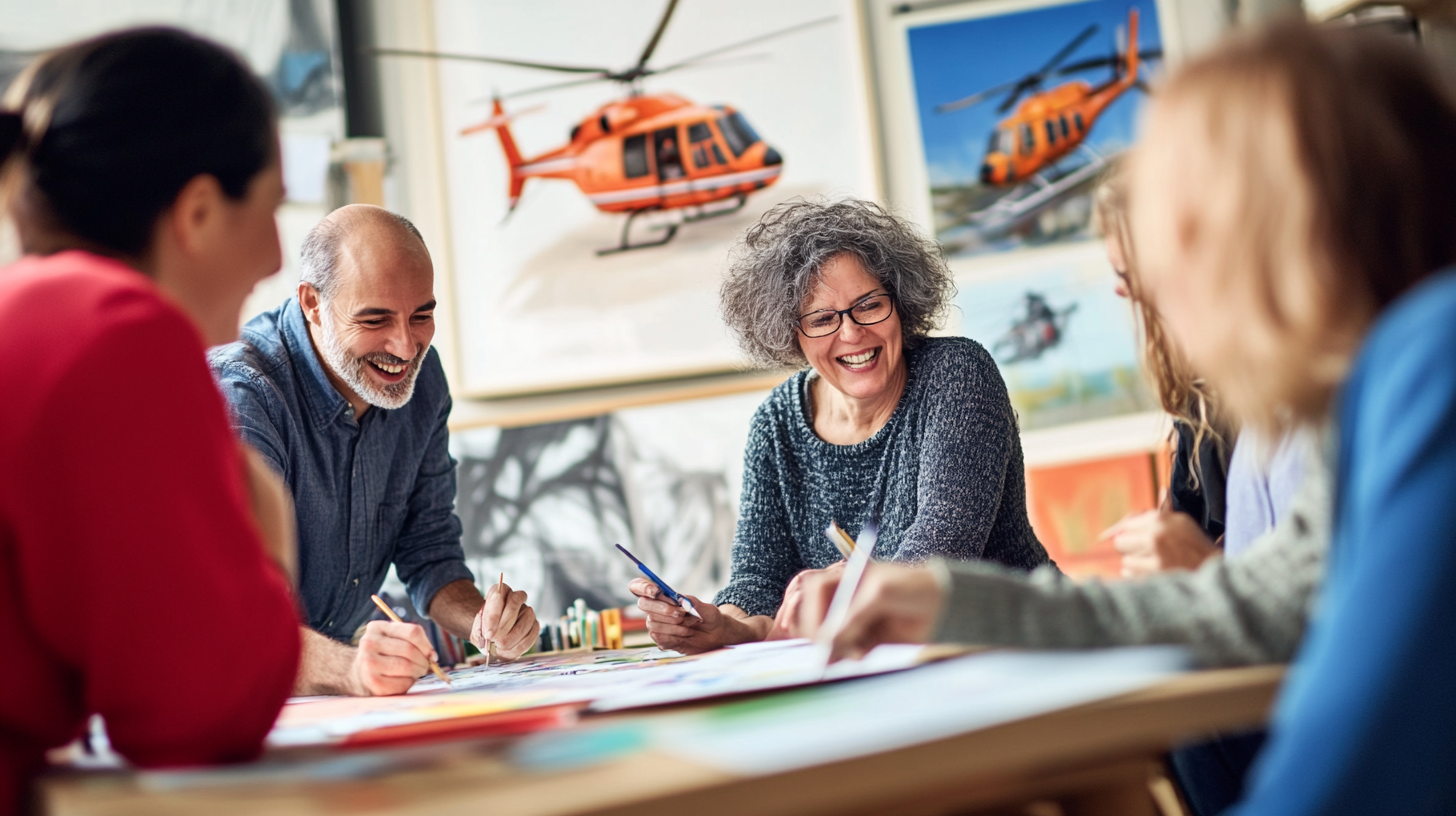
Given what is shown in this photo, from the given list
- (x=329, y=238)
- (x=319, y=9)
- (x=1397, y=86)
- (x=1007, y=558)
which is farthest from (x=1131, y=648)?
(x=319, y=9)

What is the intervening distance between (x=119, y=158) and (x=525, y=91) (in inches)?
92.2

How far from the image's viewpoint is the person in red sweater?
68 cm

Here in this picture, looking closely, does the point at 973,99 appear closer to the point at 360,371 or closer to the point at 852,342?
the point at 852,342

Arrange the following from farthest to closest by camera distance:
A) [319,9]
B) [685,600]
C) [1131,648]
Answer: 1. [319,9]
2. [685,600]
3. [1131,648]

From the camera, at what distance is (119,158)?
823 mm

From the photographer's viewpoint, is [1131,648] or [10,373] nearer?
[10,373]

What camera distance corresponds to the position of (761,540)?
202 cm

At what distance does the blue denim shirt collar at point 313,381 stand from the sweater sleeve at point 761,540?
0.72 metres

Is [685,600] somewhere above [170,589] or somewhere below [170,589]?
below

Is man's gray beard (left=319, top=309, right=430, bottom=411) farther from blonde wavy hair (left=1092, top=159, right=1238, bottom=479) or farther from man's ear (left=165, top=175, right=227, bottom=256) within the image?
blonde wavy hair (left=1092, top=159, right=1238, bottom=479)

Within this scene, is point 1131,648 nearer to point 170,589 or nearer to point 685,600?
point 170,589

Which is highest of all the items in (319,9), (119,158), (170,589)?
(319,9)

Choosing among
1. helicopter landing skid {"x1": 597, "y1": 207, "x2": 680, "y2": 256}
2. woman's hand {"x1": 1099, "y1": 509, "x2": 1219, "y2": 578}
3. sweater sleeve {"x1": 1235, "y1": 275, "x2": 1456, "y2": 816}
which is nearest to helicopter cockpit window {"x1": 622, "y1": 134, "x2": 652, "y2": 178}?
helicopter landing skid {"x1": 597, "y1": 207, "x2": 680, "y2": 256}

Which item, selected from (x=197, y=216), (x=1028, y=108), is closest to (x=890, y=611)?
(x=197, y=216)
